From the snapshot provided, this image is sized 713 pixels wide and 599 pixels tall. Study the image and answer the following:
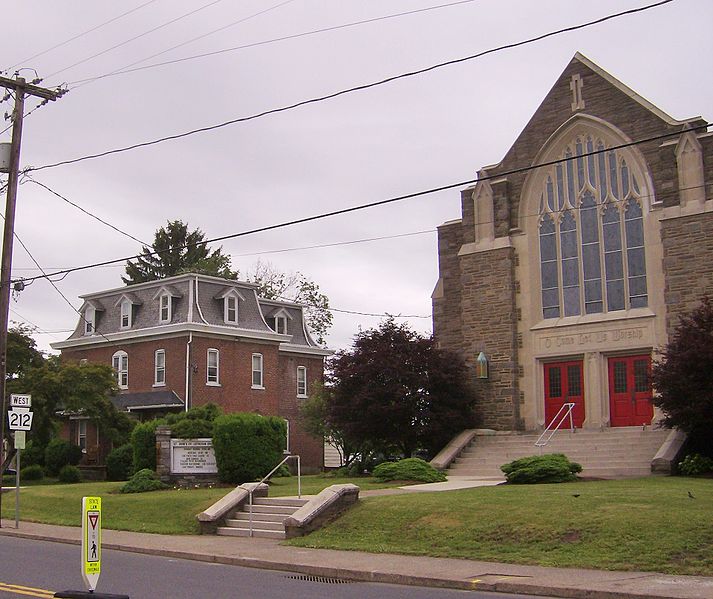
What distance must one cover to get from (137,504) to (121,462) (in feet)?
52.1

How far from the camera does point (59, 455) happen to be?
4159 centimetres

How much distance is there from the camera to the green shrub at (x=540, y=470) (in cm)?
2295

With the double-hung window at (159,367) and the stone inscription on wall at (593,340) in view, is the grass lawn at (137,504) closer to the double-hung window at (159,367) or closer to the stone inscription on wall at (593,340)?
the stone inscription on wall at (593,340)

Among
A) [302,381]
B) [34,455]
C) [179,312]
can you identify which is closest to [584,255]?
[179,312]

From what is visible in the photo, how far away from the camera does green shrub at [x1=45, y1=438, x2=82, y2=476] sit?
4169 cm

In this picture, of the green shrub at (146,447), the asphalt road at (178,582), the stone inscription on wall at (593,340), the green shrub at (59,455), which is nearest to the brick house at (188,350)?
the green shrub at (59,455)

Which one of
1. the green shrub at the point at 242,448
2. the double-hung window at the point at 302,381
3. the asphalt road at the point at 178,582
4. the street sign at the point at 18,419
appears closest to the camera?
the asphalt road at the point at 178,582

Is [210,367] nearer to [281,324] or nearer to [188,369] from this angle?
[188,369]

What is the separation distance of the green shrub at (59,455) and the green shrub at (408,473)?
20.7 m

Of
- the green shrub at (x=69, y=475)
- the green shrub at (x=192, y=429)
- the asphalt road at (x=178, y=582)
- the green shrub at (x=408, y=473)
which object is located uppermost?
the green shrub at (x=192, y=429)

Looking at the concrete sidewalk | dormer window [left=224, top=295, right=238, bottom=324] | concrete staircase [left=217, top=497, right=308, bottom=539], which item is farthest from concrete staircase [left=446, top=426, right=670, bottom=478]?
dormer window [left=224, top=295, right=238, bottom=324]

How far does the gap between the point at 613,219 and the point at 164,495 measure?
1682 centimetres

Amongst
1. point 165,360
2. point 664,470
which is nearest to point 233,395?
point 165,360

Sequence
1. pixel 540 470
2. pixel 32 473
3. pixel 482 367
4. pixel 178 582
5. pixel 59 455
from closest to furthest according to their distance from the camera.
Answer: pixel 178 582, pixel 540 470, pixel 482 367, pixel 32 473, pixel 59 455
